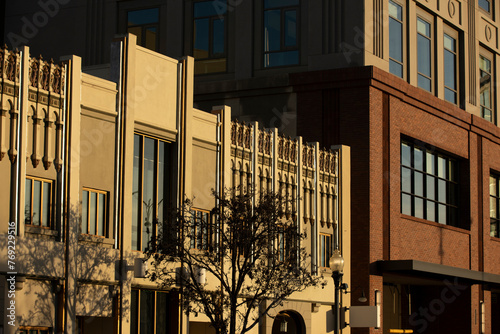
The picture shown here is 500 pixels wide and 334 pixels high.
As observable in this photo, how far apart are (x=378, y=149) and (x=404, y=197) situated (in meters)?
3.50

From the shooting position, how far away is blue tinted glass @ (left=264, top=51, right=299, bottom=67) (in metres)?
39.3

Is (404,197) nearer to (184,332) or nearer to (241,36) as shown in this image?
(241,36)

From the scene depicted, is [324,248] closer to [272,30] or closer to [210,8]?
[272,30]

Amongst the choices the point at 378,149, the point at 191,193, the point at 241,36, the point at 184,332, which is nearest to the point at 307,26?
the point at 241,36

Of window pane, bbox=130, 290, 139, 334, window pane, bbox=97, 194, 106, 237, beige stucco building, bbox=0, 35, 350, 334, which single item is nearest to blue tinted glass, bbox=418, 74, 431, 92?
beige stucco building, bbox=0, 35, 350, 334

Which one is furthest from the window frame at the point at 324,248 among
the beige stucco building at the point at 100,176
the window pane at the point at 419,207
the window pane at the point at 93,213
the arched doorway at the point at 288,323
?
the window pane at the point at 93,213

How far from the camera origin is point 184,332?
1069 inches

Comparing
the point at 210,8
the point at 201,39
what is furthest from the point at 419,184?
the point at 210,8

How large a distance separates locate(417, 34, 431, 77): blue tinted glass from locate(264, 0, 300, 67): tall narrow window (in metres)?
6.36

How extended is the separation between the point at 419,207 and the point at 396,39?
706cm

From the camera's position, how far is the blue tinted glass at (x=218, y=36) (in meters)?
40.7

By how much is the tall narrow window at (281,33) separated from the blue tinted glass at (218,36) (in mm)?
1908

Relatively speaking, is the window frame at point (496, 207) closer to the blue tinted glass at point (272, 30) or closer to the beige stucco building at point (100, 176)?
the blue tinted glass at point (272, 30)

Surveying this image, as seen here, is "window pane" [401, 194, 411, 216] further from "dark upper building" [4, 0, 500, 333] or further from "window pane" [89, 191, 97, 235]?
"window pane" [89, 191, 97, 235]
